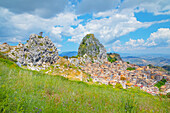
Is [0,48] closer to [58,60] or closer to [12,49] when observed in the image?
[12,49]

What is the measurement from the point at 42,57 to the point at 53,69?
28.3 ft

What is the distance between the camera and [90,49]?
4788 inches

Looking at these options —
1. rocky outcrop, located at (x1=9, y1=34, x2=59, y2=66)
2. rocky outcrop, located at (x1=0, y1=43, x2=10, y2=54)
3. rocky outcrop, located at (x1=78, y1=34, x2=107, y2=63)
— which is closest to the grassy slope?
rocky outcrop, located at (x1=0, y1=43, x2=10, y2=54)

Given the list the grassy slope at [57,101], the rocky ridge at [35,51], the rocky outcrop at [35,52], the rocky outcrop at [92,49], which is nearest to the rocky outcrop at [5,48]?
the rocky ridge at [35,51]

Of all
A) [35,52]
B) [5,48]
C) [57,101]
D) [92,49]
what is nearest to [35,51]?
[35,52]

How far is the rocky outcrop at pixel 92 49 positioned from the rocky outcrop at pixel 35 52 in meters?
65.8

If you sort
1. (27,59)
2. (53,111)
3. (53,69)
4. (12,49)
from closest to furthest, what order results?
(53,111) < (12,49) < (27,59) < (53,69)

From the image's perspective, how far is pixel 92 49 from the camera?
4835 inches

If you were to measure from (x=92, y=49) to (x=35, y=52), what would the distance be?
268ft

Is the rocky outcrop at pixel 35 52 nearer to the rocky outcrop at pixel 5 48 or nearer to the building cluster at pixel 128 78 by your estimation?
the rocky outcrop at pixel 5 48

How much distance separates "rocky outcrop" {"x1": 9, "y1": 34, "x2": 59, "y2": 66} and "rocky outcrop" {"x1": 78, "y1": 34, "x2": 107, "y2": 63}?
65.8m

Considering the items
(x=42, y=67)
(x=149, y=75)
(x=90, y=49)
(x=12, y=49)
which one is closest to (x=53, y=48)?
(x=42, y=67)

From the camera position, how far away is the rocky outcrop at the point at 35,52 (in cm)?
4428

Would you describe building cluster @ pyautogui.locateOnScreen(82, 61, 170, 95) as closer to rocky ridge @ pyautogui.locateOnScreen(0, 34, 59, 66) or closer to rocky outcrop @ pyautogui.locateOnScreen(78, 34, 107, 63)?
rocky outcrop @ pyautogui.locateOnScreen(78, 34, 107, 63)
